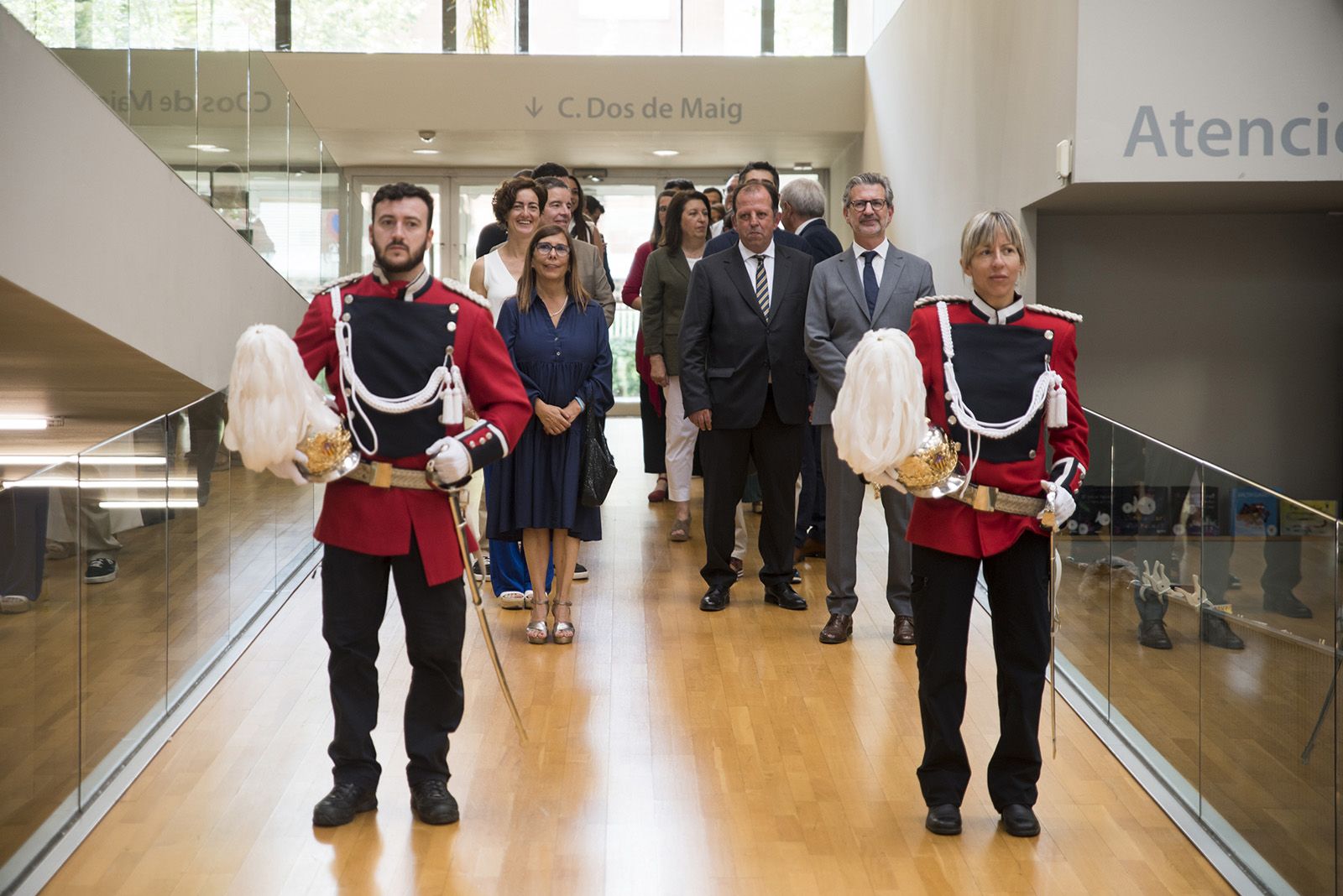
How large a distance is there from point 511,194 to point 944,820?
10.5ft

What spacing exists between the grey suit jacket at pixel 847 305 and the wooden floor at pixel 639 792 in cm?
111

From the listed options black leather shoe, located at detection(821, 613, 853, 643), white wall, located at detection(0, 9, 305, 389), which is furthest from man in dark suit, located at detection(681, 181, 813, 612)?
white wall, located at detection(0, 9, 305, 389)

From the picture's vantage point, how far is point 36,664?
336 centimetres

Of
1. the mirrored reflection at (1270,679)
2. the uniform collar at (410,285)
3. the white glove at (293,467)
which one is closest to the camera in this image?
the mirrored reflection at (1270,679)

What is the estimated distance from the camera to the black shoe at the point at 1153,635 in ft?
13.6

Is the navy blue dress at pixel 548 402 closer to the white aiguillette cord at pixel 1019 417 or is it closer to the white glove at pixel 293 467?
the white glove at pixel 293 467

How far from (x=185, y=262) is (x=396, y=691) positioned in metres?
2.16

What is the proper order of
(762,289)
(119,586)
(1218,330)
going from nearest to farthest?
(119,586) → (762,289) → (1218,330)

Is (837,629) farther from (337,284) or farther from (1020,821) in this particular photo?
(337,284)

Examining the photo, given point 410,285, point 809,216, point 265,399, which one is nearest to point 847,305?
point 809,216

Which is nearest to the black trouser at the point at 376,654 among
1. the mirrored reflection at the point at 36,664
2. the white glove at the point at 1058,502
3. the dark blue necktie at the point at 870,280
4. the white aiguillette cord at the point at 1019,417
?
the mirrored reflection at the point at 36,664

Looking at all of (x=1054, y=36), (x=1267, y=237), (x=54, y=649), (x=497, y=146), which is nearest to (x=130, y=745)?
(x=54, y=649)

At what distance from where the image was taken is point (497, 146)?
13.0 metres

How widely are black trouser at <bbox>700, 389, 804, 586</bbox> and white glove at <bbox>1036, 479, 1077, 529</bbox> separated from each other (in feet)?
8.04
